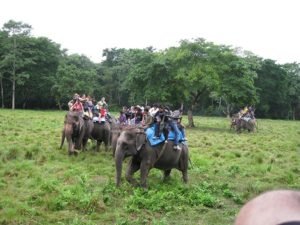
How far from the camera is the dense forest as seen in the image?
111 feet

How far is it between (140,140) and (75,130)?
5.57m

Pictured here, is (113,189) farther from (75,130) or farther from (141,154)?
(75,130)

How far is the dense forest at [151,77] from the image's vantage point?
34.0 metres

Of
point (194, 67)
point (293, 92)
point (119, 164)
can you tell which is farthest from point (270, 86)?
point (119, 164)

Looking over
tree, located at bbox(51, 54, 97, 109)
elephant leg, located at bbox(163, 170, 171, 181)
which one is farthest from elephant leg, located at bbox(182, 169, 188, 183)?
tree, located at bbox(51, 54, 97, 109)

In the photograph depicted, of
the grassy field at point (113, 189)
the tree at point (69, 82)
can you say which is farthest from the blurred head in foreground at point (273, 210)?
the tree at point (69, 82)

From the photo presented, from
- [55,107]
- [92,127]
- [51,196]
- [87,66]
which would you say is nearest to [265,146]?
[92,127]

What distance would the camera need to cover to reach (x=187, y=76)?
109 feet

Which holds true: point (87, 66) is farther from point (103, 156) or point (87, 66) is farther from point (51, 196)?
point (51, 196)

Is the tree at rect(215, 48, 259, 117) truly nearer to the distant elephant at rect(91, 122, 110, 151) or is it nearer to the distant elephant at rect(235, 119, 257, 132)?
the distant elephant at rect(235, 119, 257, 132)

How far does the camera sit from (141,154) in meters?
10.4

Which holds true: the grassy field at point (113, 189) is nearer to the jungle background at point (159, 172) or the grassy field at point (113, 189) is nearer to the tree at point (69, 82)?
the jungle background at point (159, 172)

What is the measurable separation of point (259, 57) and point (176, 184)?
65.3 metres

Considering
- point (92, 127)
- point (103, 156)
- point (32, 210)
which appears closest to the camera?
point (32, 210)
